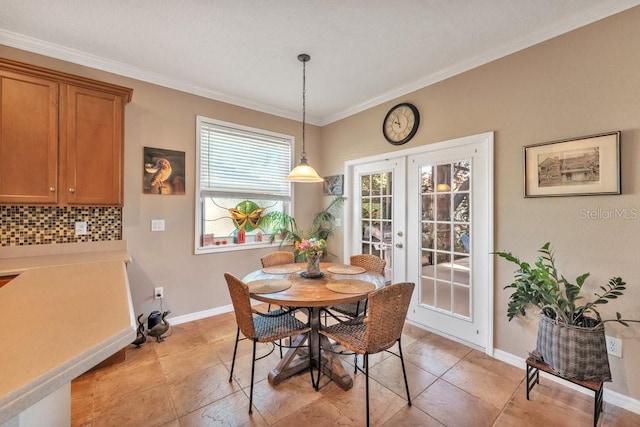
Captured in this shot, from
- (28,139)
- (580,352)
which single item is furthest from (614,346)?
(28,139)

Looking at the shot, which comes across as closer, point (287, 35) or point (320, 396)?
point (320, 396)

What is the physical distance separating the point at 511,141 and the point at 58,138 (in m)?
3.65

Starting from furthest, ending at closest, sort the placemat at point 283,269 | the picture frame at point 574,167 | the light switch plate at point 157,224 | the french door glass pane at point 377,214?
the french door glass pane at point 377,214 < the light switch plate at point 157,224 < the placemat at point 283,269 < the picture frame at point 574,167

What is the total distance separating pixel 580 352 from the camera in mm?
1687

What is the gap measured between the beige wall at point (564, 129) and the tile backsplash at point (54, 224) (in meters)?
3.33

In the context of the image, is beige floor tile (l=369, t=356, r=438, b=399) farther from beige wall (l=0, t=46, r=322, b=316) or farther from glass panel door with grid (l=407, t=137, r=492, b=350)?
beige wall (l=0, t=46, r=322, b=316)

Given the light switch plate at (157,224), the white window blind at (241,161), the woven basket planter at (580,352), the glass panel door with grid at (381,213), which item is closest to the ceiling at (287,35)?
the white window blind at (241,161)

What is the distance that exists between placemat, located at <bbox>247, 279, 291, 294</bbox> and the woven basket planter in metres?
1.76

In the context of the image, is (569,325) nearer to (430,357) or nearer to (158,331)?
(430,357)

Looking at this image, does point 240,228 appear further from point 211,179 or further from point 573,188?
point 573,188

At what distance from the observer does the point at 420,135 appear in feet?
9.78

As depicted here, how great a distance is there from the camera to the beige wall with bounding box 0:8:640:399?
1.84m

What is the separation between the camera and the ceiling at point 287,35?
1923 millimetres

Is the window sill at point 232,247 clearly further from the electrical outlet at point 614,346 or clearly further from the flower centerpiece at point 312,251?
the electrical outlet at point 614,346
